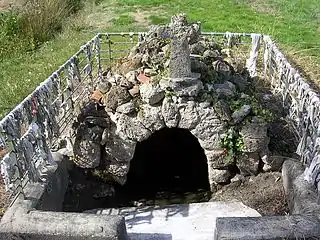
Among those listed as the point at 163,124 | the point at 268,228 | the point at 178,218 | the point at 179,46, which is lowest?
the point at 178,218

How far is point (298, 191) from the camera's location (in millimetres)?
5387

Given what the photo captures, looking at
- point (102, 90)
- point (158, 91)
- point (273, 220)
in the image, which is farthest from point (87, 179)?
point (273, 220)

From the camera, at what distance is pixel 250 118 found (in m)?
6.44

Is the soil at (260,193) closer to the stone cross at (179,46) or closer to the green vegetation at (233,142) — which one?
the green vegetation at (233,142)

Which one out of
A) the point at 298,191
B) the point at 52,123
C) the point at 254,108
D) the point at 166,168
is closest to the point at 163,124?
the point at 254,108

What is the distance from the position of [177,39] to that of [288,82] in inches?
83.4

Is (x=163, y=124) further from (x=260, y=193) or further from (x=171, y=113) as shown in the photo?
(x=260, y=193)

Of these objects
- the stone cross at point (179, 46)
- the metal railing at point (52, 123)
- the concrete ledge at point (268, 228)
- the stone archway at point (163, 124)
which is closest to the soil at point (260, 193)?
the stone archway at point (163, 124)

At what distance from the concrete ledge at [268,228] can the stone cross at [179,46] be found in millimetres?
2120

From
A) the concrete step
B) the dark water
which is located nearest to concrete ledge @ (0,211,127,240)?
the concrete step

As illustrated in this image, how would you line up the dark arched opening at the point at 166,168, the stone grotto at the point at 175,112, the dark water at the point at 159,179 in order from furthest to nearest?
the dark arched opening at the point at 166,168, the dark water at the point at 159,179, the stone grotto at the point at 175,112

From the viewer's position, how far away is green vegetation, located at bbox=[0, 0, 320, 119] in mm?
11844

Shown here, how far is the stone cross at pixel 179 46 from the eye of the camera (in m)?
5.93

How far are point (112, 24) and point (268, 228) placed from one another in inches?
461
